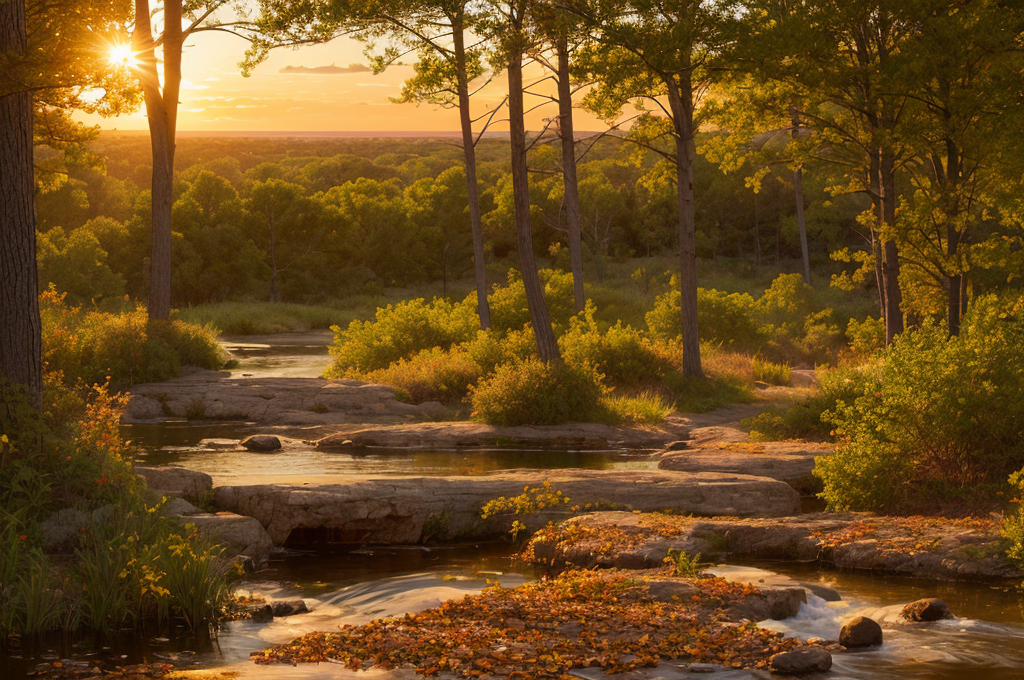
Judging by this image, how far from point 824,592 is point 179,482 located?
25.8 feet

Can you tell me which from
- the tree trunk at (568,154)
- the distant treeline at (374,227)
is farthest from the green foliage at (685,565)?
the distant treeline at (374,227)

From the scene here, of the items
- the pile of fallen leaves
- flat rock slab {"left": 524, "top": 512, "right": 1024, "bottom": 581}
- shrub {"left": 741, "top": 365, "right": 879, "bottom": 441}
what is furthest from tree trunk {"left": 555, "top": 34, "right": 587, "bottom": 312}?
the pile of fallen leaves

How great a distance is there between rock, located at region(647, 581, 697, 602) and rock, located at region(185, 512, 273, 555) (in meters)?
4.73

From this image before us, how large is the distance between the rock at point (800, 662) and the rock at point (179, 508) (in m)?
6.68

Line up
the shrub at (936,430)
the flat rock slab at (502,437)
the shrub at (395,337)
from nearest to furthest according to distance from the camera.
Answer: the shrub at (936,430)
the flat rock slab at (502,437)
the shrub at (395,337)

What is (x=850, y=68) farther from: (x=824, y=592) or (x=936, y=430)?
(x=824, y=592)

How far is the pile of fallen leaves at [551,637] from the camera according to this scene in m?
7.41

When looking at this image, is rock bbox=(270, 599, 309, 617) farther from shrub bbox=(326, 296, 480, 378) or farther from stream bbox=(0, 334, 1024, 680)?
shrub bbox=(326, 296, 480, 378)

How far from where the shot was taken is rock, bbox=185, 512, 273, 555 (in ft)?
35.4

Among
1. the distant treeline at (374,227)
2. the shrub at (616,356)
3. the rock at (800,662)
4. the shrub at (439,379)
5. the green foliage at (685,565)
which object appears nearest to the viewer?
the rock at (800,662)

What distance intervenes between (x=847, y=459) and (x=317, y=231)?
6007 centimetres

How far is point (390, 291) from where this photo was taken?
67.8 meters

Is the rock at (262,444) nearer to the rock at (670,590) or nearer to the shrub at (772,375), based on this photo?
the rock at (670,590)

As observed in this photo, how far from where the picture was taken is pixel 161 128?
27078mm
